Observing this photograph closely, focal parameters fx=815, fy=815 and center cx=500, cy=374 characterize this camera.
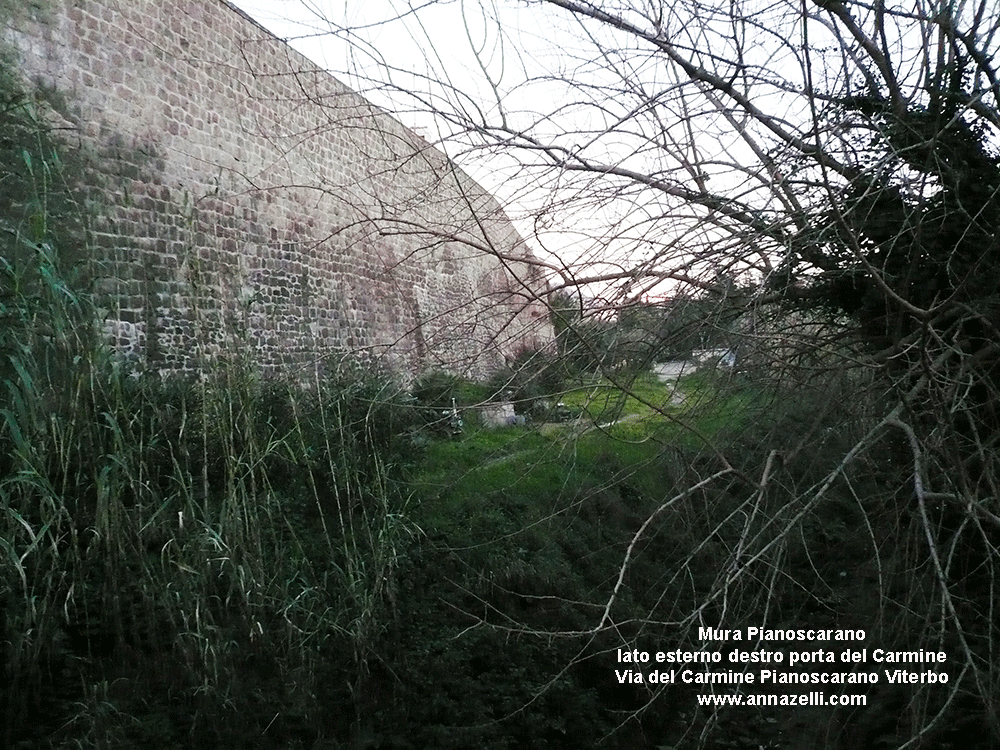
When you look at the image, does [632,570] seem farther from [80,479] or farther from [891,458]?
[80,479]

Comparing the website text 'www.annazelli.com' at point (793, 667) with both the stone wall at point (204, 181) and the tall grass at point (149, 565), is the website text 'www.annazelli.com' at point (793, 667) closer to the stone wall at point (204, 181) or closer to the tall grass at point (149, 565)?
the tall grass at point (149, 565)

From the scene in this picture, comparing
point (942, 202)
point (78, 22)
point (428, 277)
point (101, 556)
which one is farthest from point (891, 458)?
point (428, 277)

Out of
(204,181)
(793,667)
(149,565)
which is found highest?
(204,181)

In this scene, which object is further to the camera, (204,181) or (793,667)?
(204,181)

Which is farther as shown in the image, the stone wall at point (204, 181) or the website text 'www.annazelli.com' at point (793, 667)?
the stone wall at point (204, 181)

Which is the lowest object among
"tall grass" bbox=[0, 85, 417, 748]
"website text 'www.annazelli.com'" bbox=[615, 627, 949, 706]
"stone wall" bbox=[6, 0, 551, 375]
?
"website text 'www.annazelli.com'" bbox=[615, 627, 949, 706]

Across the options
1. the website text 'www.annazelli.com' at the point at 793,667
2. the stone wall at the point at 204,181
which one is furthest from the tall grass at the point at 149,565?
the website text 'www.annazelli.com' at the point at 793,667

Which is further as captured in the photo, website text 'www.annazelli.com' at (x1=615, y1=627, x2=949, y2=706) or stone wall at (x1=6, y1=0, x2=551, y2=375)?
stone wall at (x1=6, y1=0, x2=551, y2=375)

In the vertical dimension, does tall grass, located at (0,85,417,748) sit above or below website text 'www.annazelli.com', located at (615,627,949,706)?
above

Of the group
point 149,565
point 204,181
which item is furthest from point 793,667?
point 204,181

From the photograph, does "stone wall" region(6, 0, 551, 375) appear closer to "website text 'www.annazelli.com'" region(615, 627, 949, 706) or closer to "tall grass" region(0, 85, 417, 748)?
"tall grass" region(0, 85, 417, 748)

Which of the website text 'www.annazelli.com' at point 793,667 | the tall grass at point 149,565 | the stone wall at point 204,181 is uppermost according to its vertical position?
the stone wall at point 204,181

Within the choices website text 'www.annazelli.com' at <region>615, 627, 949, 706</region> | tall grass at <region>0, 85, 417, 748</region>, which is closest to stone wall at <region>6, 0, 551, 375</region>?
tall grass at <region>0, 85, 417, 748</region>

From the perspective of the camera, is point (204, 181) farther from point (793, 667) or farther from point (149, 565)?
point (793, 667)
